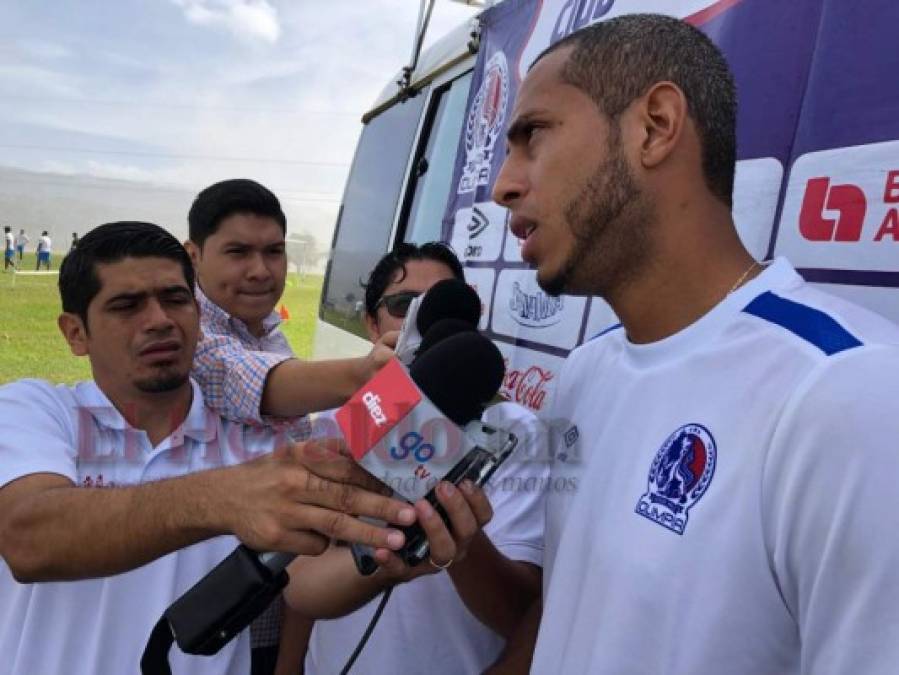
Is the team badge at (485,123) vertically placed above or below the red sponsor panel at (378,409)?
above

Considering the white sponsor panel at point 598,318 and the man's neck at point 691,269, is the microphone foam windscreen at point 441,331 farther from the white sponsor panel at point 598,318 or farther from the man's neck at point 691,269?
the white sponsor panel at point 598,318

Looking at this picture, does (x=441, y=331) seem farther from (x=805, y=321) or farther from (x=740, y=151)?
(x=740, y=151)

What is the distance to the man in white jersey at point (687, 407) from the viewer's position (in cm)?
70

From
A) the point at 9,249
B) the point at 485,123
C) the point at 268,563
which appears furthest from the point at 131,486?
the point at 9,249

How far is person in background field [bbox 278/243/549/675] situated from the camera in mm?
1217

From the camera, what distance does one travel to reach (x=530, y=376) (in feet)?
6.95

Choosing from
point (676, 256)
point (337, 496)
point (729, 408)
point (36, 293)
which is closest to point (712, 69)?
point (676, 256)

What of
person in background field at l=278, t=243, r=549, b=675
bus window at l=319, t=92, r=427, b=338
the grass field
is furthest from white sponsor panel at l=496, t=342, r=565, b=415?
the grass field

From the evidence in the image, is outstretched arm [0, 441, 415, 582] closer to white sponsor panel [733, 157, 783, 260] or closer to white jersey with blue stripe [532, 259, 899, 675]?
white jersey with blue stripe [532, 259, 899, 675]

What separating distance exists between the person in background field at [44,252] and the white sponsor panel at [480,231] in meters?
25.6

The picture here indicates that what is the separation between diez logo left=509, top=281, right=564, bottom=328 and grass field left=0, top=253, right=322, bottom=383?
4.69 metres

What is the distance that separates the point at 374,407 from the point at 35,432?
92 cm

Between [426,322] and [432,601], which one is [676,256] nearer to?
[426,322]

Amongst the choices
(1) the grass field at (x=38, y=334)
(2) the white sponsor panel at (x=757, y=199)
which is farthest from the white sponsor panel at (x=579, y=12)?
(1) the grass field at (x=38, y=334)
